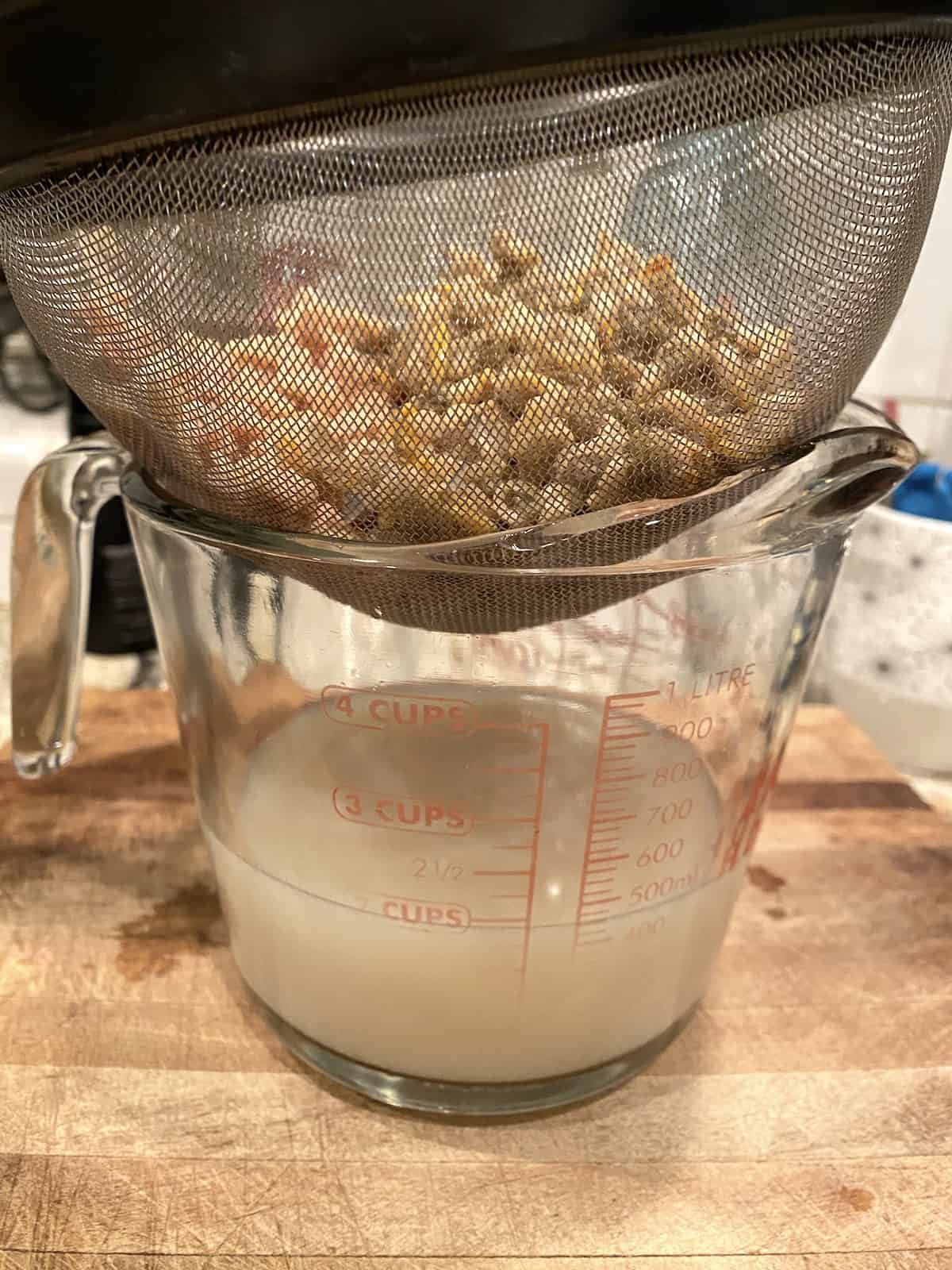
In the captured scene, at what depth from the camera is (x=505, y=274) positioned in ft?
1.28

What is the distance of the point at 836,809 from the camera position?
31.7 inches

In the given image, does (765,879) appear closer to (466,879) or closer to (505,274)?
(466,879)

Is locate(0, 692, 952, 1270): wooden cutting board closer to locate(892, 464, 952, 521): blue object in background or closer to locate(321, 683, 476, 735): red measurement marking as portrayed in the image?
locate(321, 683, 476, 735): red measurement marking

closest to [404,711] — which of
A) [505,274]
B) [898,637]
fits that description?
[505,274]

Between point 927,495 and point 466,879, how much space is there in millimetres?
665

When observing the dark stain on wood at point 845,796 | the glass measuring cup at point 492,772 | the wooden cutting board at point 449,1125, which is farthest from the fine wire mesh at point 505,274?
the dark stain on wood at point 845,796

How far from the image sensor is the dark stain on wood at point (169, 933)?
0.63 m

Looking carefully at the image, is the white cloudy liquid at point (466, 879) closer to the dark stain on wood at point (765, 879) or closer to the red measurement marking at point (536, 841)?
the red measurement marking at point (536, 841)

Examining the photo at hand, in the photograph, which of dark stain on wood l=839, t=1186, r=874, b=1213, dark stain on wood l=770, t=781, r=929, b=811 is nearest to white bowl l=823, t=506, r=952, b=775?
dark stain on wood l=770, t=781, r=929, b=811

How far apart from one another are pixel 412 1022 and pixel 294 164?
0.38 meters

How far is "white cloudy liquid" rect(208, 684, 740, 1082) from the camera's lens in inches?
19.1

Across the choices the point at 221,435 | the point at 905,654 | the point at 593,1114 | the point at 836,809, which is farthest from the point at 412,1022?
the point at 905,654

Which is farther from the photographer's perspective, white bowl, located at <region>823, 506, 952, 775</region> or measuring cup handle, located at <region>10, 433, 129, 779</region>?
white bowl, located at <region>823, 506, 952, 775</region>

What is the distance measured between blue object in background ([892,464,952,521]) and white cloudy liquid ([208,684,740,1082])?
21.3 inches
